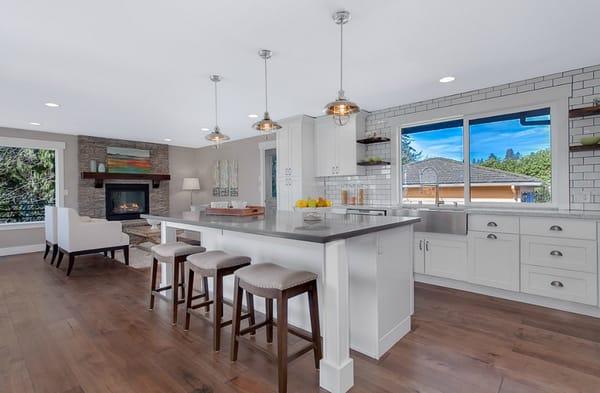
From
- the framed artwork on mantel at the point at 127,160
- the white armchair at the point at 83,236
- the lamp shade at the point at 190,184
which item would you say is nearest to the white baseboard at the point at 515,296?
the white armchair at the point at 83,236

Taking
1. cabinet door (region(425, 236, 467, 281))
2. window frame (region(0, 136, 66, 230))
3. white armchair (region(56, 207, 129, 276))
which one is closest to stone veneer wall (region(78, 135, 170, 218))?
window frame (region(0, 136, 66, 230))

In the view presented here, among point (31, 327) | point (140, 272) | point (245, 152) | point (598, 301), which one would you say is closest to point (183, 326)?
point (31, 327)

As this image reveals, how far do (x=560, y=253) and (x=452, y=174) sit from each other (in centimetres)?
159

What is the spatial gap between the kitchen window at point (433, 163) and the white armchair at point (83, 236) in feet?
14.5

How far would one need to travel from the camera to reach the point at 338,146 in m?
4.89

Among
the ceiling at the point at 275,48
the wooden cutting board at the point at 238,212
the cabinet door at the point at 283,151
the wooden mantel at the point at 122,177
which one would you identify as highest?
the ceiling at the point at 275,48

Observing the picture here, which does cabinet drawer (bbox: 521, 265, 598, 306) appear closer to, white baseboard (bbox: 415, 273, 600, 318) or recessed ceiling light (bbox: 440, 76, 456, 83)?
white baseboard (bbox: 415, 273, 600, 318)

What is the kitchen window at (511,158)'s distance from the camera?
3.53 m

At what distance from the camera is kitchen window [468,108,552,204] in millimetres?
3525

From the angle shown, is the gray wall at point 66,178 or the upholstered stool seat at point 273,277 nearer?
the upholstered stool seat at point 273,277

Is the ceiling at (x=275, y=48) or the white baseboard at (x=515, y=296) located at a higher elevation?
the ceiling at (x=275, y=48)

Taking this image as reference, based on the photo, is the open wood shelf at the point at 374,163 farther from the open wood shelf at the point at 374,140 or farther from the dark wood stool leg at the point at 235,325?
the dark wood stool leg at the point at 235,325

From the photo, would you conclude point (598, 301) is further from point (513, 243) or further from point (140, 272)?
point (140, 272)

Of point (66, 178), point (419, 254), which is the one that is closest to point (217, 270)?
point (419, 254)
